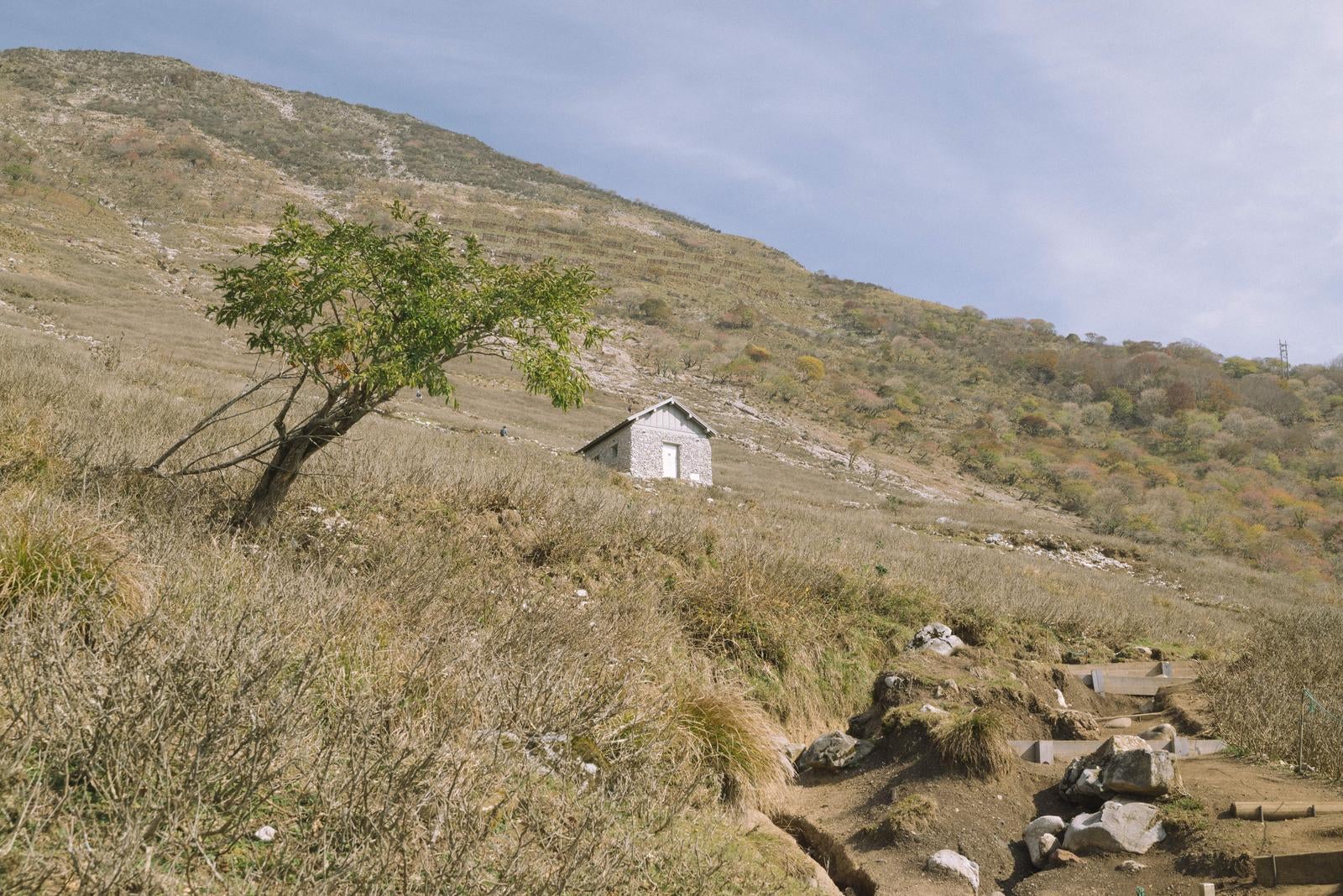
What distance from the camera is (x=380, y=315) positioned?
705 centimetres

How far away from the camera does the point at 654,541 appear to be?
11.5m

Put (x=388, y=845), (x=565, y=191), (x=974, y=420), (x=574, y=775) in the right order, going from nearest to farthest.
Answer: (x=388, y=845)
(x=574, y=775)
(x=974, y=420)
(x=565, y=191)

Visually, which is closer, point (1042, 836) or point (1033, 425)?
point (1042, 836)

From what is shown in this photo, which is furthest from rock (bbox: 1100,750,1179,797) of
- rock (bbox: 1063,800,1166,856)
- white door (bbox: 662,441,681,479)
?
white door (bbox: 662,441,681,479)

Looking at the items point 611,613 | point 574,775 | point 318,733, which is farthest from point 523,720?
point 611,613

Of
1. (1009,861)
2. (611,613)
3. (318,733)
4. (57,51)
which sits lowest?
(1009,861)

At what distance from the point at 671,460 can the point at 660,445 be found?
0.77 m

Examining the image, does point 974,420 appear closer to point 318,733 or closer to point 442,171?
point 318,733

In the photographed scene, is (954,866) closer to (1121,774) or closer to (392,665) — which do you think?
(1121,774)

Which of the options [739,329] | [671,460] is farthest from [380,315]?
[739,329]

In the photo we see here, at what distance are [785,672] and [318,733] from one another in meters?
7.22

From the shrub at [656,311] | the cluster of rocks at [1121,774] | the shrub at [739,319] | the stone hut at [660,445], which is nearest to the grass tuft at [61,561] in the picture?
the cluster of rocks at [1121,774]

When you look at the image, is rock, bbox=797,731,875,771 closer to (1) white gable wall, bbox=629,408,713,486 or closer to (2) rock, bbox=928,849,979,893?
(2) rock, bbox=928,849,979,893

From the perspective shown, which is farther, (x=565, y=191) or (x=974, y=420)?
(x=565, y=191)
